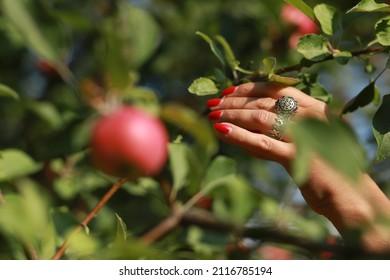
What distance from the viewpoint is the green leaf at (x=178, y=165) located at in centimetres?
111

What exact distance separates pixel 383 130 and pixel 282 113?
20 centimetres

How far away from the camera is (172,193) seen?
112cm

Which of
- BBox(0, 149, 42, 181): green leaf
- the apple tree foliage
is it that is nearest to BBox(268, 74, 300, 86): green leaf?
the apple tree foliage

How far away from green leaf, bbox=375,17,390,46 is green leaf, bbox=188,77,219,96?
34cm

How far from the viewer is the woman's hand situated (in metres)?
1.17

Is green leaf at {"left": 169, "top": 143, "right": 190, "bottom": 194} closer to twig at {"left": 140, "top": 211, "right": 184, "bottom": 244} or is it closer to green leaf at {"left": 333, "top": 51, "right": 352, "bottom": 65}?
twig at {"left": 140, "top": 211, "right": 184, "bottom": 244}

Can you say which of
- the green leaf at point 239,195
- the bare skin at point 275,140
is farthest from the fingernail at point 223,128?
the green leaf at point 239,195

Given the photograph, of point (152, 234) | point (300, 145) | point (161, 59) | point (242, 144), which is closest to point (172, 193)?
point (242, 144)

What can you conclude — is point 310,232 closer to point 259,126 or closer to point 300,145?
point 259,126

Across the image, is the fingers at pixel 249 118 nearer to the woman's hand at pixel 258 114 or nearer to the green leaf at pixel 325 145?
the woman's hand at pixel 258 114

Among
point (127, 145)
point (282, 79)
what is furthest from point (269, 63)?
point (127, 145)

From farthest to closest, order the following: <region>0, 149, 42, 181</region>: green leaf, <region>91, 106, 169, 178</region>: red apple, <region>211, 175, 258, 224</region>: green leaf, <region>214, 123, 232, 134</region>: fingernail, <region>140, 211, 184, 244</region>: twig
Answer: <region>0, 149, 42, 181</region>: green leaf < <region>214, 123, 232, 134</region>: fingernail < <region>211, 175, 258, 224</region>: green leaf < <region>140, 211, 184, 244</region>: twig < <region>91, 106, 169, 178</region>: red apple

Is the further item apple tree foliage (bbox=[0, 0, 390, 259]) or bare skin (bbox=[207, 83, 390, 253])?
bare skin (bbox=[207, 83, 390, 253])
